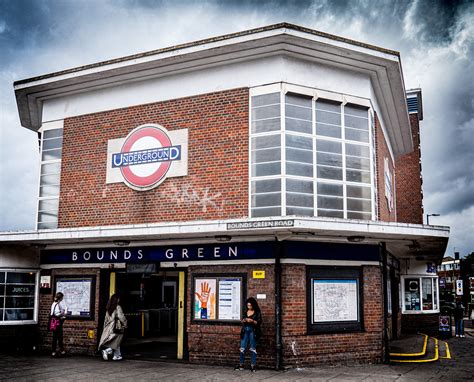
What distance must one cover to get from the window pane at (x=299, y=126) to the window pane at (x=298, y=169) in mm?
846

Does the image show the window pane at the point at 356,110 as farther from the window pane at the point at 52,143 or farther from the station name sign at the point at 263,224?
the window pane at the point at 52,143

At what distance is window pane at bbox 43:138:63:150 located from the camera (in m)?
15.1

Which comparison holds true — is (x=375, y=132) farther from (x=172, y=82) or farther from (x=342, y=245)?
(x=172, y=82)

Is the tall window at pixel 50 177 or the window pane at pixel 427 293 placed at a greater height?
the tall window at pixel 50 177

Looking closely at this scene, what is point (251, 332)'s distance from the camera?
11.0 metres

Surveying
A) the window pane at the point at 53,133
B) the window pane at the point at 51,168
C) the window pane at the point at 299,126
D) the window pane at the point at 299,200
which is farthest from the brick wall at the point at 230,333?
the window pane at the point at 53,133

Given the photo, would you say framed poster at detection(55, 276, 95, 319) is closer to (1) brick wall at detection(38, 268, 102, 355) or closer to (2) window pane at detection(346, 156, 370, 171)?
(1) brick wall at detection(38, 268, 102, 355)

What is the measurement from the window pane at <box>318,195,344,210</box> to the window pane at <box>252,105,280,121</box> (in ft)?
7.39

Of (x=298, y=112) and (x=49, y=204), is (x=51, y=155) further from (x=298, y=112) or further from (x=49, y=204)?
(x=298, y=112)

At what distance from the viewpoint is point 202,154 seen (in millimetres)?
13023

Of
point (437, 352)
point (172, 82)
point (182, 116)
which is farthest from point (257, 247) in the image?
point (437, 352)

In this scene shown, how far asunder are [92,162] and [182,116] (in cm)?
299

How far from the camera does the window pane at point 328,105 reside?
1291 cm

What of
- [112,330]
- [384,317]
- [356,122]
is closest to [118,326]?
[112,330]
